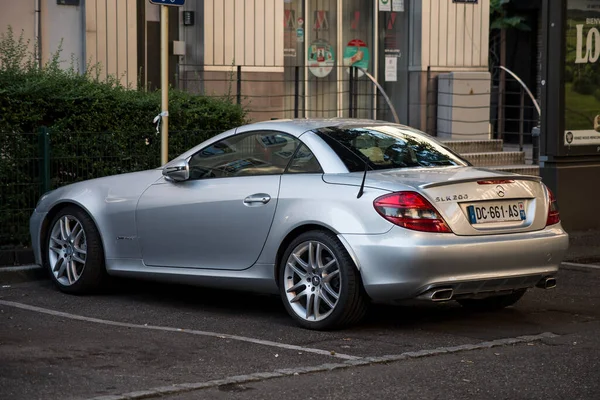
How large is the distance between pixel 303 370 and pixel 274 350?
0.63 meters

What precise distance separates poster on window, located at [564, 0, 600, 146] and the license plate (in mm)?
5741

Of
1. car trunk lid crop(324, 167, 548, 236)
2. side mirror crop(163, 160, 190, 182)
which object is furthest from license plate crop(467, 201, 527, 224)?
side mirror crop(163, 160, 190, 182)

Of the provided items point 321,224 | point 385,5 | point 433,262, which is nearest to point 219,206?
point 321,224

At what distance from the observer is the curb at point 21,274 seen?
388 inches

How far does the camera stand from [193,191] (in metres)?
8.42

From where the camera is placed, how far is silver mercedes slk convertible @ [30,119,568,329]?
23.9ft

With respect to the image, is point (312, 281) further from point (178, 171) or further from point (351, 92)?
point (351, 92)

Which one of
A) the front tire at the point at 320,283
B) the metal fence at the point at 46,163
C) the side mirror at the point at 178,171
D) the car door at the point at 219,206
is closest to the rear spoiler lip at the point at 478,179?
the front tire at the point at 320,283

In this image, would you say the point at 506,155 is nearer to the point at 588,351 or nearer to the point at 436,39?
the point at 436,39

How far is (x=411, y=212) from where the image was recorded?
285 inches

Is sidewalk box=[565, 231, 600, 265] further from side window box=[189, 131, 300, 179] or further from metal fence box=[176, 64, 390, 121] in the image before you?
metal fence box=[176, 64, 390, 121]

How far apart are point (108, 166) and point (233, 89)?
4.83 metres

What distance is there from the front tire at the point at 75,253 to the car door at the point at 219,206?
1.59 feet

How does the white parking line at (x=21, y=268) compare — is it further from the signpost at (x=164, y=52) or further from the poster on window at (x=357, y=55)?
the poster on window at (x=357, y=55)
